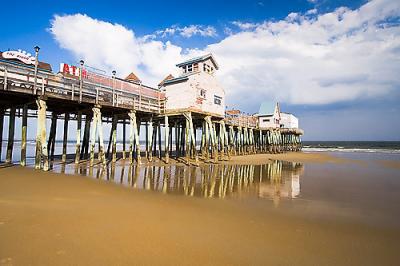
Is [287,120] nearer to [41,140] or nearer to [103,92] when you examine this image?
[103,92]

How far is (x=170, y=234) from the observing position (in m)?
4.77

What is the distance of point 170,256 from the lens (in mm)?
3832

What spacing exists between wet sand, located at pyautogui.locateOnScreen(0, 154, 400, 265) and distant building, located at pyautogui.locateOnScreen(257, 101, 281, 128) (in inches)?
1604

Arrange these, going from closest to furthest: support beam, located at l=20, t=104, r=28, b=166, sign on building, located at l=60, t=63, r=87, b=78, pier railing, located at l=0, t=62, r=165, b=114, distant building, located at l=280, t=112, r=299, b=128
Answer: support beam, located at l=20, t=104, r=28, b=166 < pier railing, located at l=0, t=62, r=165, b=114 < sign on building, located at l=60, t=63, r=87, b=78 < distant building, located at l=280, t=112, r=299, b=128

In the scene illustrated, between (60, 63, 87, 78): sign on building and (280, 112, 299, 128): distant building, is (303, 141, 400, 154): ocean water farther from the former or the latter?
(60, 63, 87, 78): sign on building

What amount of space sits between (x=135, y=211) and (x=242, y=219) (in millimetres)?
2903

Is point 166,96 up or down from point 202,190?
up

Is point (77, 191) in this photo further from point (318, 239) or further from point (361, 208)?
point (361, 208)

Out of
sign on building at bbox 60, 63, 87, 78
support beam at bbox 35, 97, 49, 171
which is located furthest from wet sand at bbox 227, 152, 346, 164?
support beam at bbox 35, 97, 49, 171

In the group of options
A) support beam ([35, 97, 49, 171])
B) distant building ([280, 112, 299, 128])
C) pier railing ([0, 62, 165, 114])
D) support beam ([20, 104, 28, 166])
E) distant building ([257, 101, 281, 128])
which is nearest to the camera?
support beam ([35, 97, 49, 171])

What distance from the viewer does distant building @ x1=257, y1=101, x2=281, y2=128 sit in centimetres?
4616

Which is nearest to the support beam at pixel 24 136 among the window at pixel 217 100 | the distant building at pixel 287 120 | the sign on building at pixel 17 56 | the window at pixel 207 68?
the sign on building at pixel 17 56

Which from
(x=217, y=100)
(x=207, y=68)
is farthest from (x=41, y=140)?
(x=217, y=100)

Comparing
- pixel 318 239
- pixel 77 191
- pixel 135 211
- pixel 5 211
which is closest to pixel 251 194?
pixel 318 239
